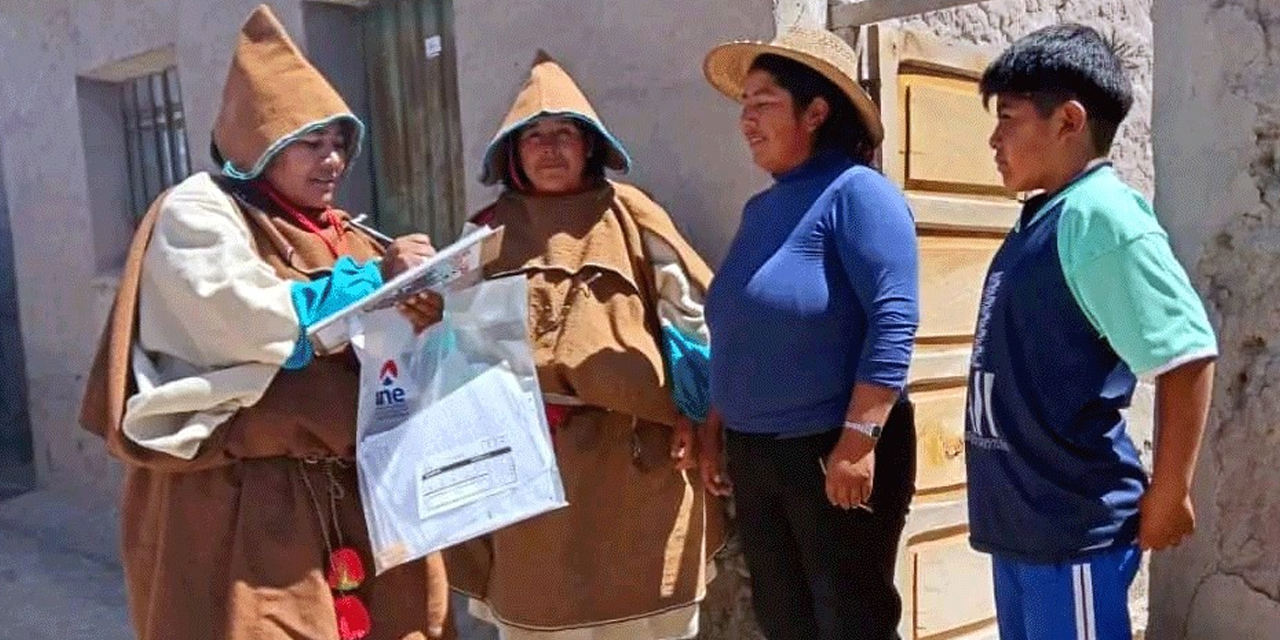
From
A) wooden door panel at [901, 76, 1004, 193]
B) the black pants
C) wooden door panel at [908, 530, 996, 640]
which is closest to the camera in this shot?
the black pants

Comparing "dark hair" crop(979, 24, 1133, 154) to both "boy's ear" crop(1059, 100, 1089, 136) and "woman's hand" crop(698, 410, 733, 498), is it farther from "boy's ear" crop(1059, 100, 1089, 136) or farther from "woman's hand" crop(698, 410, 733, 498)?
"woman's hand" crop(698, 410, 733, 498)

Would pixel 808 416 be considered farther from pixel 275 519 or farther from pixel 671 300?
pixel 275 519

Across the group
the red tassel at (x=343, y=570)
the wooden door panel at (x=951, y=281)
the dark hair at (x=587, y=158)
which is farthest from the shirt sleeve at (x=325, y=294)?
the wooden door panel at (x=951, y=281)

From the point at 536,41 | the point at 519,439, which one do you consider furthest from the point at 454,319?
the point at 536,41

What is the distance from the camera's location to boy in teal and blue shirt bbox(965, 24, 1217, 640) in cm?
166

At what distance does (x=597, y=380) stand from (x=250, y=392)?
77 cm

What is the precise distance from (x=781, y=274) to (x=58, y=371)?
202 inches

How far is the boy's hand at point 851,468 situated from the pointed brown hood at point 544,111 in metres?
0.94

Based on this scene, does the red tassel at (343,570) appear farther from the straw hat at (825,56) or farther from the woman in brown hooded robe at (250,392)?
the straw hat at (825,56)

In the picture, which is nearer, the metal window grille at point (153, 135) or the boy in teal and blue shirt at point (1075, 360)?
the boy in teal and blue shirt at point (1075, 360)

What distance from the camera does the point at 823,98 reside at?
2275 millimetres

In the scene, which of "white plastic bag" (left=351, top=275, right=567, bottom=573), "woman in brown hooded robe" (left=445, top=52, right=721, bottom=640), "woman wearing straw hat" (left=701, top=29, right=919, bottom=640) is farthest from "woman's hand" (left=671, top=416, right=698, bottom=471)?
"white plastic bag" (left=351, top=275, right=567, bottom=573)

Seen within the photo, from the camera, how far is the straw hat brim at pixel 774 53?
7.34 ft

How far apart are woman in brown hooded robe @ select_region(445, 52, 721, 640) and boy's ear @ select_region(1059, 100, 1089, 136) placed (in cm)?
100
